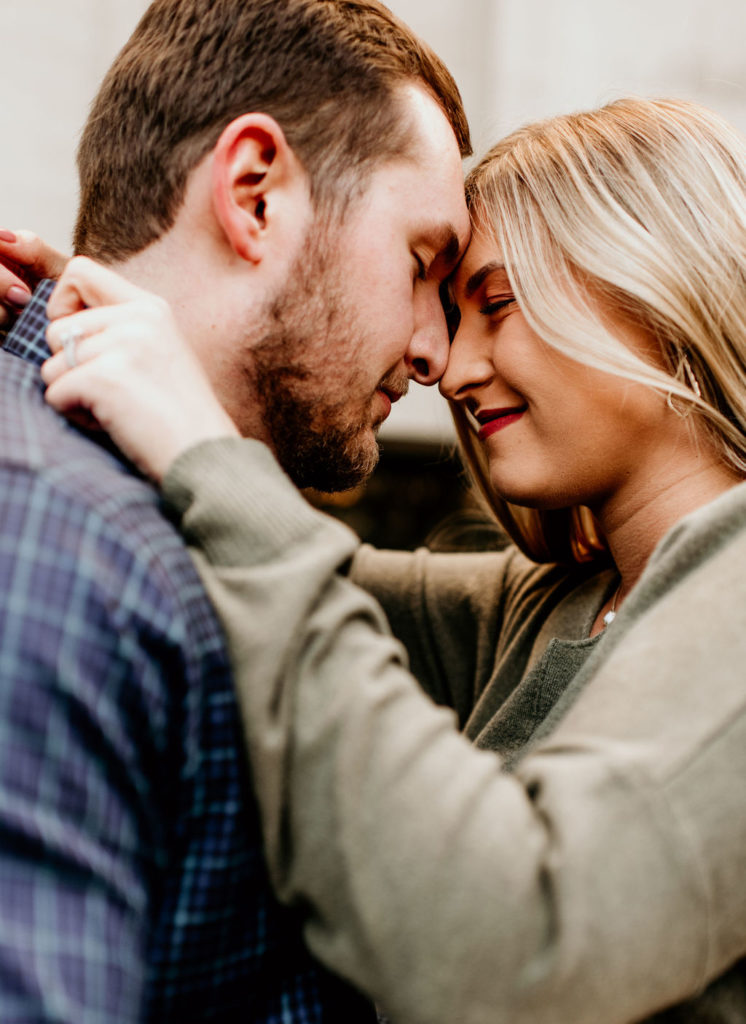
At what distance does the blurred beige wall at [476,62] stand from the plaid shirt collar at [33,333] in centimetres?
191

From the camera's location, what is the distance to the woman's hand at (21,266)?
1257 mm

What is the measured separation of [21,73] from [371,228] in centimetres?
218

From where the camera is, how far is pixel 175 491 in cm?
A: 83

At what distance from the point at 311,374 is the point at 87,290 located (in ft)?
1.11

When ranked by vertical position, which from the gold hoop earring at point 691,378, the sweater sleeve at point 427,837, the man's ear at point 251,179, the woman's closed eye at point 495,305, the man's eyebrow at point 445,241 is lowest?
the sweater sleeve at point 427,837

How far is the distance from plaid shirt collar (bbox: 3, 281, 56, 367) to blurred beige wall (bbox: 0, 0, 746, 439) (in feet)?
6.26

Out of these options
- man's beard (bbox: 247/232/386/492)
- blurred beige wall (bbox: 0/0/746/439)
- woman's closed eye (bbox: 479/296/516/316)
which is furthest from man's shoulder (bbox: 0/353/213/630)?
blurred beige wall (bbox: 0/0/746/439)

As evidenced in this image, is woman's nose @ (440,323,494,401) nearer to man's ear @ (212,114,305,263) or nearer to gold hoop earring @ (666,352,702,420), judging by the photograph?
gold hoop earring @ (666,352,702,420)

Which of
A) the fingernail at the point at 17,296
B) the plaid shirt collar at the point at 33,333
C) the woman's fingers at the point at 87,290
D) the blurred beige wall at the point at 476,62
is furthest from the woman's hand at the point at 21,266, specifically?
the blurred beige wall at the point at 476,62

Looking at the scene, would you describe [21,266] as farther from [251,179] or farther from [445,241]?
[445,241]

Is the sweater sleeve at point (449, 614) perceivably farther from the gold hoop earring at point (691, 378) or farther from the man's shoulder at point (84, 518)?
the man's shoulder at point (84, 518)

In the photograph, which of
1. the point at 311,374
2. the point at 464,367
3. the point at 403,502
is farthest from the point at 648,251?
the point at 403,502

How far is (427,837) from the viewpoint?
70 centimetres

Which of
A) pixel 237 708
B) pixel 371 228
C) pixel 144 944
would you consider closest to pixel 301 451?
pixel 371 228
